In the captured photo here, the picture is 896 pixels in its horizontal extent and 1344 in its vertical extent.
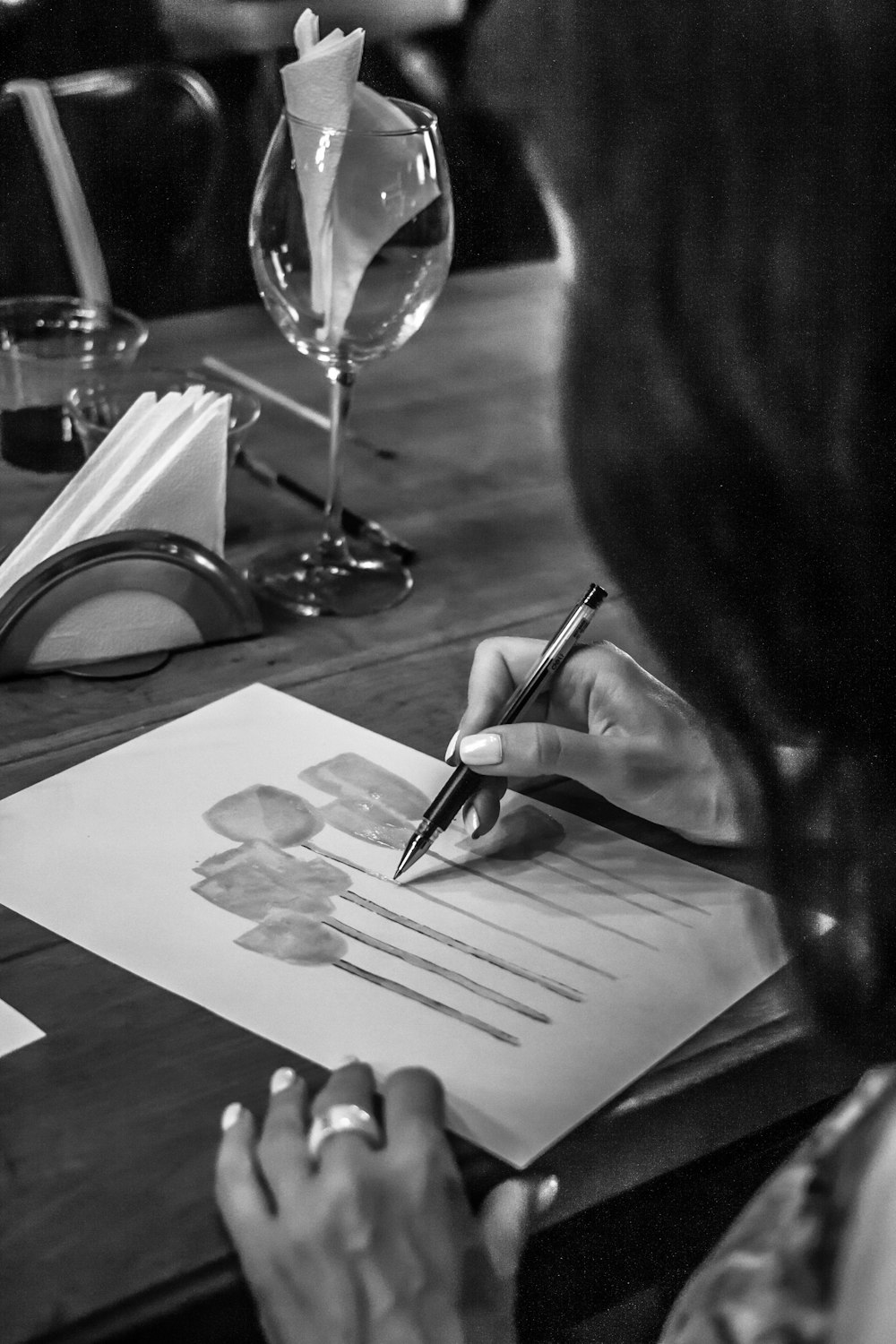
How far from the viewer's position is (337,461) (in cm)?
65

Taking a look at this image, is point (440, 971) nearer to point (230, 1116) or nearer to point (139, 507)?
point (230, 1116)

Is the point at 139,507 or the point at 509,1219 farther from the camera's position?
the point at 139,507

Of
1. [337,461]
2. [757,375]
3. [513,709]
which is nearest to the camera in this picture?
[513,709]

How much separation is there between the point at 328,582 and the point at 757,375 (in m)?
0.67

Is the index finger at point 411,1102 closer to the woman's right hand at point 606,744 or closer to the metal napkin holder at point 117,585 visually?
the woman's right hand at point 606,744

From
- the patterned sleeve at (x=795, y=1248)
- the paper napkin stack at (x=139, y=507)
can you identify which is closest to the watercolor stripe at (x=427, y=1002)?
the patterned sleeve at (x=795, y=1248)

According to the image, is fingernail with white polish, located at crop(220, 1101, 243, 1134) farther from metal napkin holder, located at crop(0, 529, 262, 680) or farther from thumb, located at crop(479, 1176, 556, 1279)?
metal napkin holder, located at crop(0, 529, 262, 680)

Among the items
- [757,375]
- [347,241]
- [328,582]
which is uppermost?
[347,241]

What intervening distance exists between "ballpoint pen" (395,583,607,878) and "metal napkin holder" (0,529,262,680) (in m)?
0.14

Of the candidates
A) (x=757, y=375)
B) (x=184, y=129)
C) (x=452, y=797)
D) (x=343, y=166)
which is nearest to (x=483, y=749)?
(x=452, y=797)

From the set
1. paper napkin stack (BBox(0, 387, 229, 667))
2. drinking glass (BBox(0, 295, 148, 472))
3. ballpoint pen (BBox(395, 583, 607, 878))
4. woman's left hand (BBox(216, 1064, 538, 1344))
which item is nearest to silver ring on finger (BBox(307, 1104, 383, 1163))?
woman's left hand (BBox(216, 1064, 538, 1344))

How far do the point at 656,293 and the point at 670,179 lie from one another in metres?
0.13

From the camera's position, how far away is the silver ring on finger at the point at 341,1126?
0.34m

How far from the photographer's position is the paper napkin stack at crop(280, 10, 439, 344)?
22.4 inches
